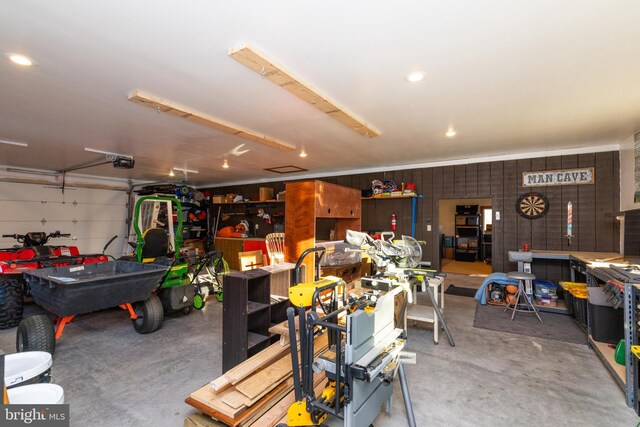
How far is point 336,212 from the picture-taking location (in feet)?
17.1

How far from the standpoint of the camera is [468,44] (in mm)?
2215

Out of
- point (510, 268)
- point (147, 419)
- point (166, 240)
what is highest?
point (166, 240)

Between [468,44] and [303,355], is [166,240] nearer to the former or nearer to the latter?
[303,355]

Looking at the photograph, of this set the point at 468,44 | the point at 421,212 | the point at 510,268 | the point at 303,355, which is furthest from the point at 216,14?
the point at 510,268

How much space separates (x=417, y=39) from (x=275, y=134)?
2767 mm

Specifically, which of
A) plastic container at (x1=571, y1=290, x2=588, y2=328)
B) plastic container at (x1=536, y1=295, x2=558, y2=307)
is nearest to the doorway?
plastic container at (x1=536, y1=295, x2=558, y2=307)

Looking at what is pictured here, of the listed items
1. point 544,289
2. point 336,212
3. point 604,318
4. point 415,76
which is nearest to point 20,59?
point 415,76

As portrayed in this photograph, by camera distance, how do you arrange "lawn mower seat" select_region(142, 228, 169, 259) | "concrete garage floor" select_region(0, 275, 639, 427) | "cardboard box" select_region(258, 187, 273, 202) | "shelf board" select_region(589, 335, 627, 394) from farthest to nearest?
"cardboard box" select_region(258, 187, 273, 202), "lawn mower seat" select_region(142, 228, 169, 259), "shelf board" select_region(589, 335, 627, 394), "concrete garage floor" select_region(0, 275, 639, 427)

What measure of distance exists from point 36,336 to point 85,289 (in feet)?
2.18

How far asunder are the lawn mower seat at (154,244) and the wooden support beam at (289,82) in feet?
10.6

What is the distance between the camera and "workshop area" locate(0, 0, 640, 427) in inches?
74.9

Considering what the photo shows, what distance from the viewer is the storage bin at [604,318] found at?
312 cm

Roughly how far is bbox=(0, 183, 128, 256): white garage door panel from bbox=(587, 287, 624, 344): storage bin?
1098 centimetres

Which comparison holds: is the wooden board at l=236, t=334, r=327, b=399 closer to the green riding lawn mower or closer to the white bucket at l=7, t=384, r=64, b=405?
the white bucket at l=7, t=384, r=64, b=405
